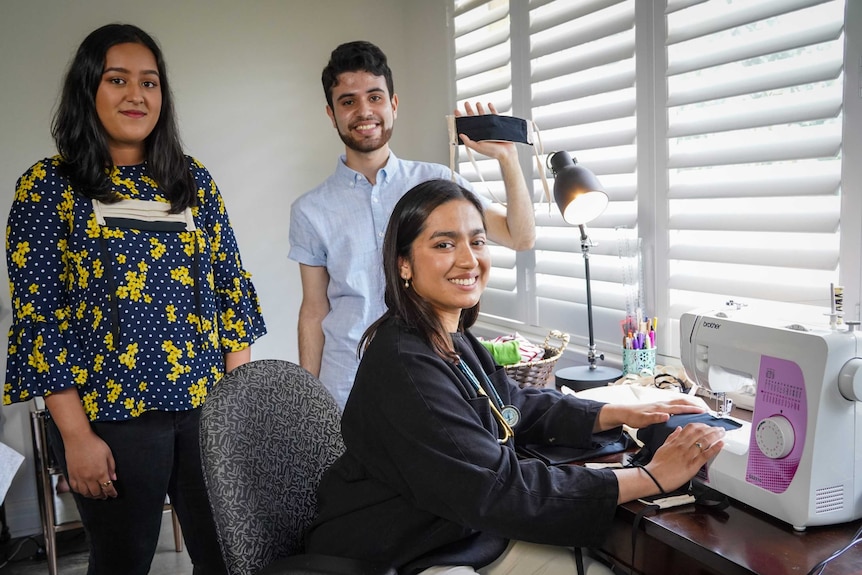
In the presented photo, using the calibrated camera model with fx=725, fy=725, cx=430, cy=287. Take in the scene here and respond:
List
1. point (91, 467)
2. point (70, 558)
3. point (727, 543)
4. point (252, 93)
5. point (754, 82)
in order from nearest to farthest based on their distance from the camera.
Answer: point (727, 543) → point (91, 467) → point (754, 82) → point (70, 558) → point (252, 93)

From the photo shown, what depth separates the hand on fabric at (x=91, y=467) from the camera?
162cm

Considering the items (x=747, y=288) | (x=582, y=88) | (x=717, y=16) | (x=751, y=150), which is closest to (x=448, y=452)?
(x=747, y=288)

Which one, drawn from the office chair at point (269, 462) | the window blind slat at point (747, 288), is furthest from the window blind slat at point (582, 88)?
the office chair at point (269, 462)

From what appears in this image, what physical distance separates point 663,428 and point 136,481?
119cm

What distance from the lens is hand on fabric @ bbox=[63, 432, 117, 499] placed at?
5.32 feet

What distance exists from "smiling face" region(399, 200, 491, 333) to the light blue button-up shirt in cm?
61

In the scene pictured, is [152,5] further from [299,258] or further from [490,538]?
[490,538]

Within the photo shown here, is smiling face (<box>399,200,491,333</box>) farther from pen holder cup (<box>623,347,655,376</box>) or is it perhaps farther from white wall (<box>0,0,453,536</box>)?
white wall (<box>0,0,453,536</box>)

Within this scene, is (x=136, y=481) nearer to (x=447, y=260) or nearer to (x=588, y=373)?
(x=447, y=260)

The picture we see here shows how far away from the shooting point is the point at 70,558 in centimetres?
299

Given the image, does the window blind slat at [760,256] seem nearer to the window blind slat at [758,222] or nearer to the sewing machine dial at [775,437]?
the window blind slat at [758,222]

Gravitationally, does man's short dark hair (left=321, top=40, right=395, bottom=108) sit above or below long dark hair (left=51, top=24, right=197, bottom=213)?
above

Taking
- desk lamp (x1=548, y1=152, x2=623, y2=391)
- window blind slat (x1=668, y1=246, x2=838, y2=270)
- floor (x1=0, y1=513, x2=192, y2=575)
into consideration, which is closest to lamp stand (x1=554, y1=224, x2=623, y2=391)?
desk lamp (x1=548, y1=152, x2=623, y2=391)

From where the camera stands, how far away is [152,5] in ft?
10.2
